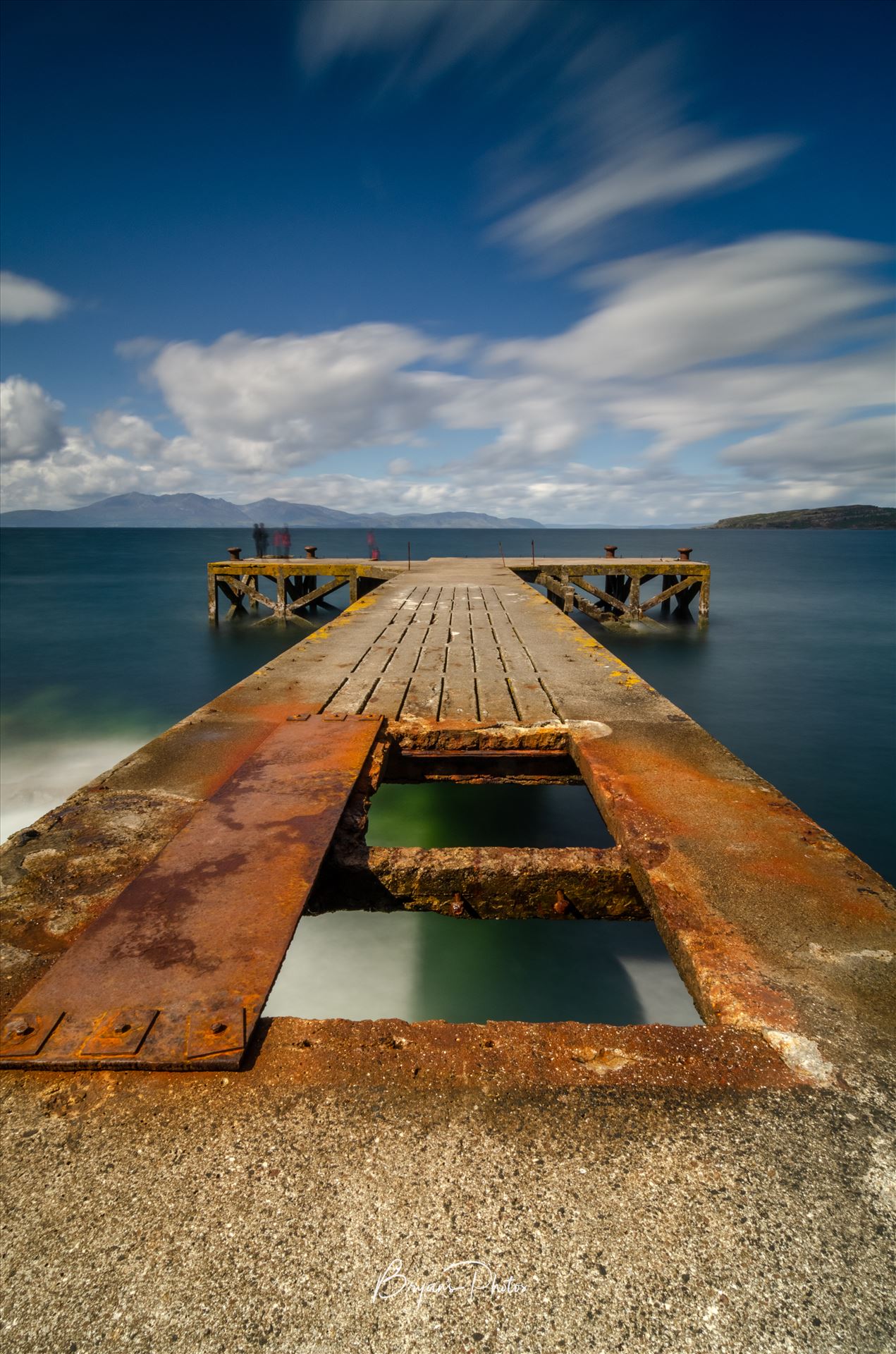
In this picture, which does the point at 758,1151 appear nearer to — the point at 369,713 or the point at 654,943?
the point at 369,713

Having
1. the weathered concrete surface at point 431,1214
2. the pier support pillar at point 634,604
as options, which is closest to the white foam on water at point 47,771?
the weathered concrete surface at point 431,1214

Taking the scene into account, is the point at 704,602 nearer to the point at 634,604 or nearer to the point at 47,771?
the point at 634,604

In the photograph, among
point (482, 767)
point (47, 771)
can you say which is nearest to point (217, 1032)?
point (482, 767)

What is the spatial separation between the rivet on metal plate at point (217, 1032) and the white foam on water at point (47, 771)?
315 inches

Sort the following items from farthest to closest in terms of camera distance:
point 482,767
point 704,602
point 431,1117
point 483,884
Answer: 1. point 704,602
2. point 482,767
3. point 483,884
4. point 431,1117

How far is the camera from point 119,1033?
5.08 feet

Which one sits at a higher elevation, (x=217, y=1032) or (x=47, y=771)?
(x=217, y=1032)

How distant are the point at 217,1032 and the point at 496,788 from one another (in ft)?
25.2

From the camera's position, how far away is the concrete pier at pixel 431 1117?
1086mm

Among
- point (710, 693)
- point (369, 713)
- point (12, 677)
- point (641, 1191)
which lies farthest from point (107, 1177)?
point (12, 677)

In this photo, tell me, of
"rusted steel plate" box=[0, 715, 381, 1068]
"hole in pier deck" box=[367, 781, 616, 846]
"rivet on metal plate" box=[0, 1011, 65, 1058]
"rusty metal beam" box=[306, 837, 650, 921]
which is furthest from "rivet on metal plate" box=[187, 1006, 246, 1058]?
"hole in pier deck" box=[367, 781, 616, 846]

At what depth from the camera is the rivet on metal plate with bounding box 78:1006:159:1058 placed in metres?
1.50

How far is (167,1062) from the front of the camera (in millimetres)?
1482

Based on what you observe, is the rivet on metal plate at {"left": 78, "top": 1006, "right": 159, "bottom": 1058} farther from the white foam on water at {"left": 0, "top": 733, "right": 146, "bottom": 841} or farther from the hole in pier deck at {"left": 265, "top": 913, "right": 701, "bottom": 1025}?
the white foam on water at {"left": 0, "top": 733, "right": 146, "bottom": 841}
